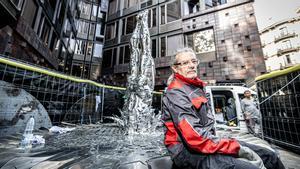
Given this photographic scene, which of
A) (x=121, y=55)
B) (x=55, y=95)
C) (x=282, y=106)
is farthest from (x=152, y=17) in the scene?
(x=282, y=106)

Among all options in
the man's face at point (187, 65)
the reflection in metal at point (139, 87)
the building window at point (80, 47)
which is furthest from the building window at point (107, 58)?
the man's face at point (187, 65)

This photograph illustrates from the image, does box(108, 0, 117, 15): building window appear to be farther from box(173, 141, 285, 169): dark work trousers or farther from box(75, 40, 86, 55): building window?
box(173, 141, 285, 169): dark work trousers

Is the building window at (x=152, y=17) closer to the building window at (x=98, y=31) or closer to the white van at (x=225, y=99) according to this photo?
the building window at (x=98, y=31)

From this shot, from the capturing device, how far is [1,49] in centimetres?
644

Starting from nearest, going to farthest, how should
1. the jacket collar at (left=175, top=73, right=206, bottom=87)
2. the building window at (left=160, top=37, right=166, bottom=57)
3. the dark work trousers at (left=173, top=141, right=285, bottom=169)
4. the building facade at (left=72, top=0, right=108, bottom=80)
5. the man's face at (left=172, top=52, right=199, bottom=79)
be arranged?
1. the dark work trousers at (left=173, top=141, right=285, bottom=169)
2. the jacket collar at (left=175, top=73, right=206, bottom=87)
3. the man's face at (left=172, top=52, right=199, bottom=79)
4. the building window at (left=160, top=37, right=166, bottom=57)
5. the building facade at (left=72, top=0, right=108, bottom=80)

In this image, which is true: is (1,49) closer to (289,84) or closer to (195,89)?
(195,89)

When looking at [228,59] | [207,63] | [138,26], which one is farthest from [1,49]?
[228,59]

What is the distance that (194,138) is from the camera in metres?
0.98

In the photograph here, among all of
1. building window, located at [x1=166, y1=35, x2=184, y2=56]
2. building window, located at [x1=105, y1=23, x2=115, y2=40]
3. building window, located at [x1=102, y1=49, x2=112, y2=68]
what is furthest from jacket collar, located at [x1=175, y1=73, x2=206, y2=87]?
building window, located at [x1=105, y1=23, x2=115, y2=40]

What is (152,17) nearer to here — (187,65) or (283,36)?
(187,65)

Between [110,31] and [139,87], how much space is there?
A: 18.3 m

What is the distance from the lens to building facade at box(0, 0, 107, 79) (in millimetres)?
7012

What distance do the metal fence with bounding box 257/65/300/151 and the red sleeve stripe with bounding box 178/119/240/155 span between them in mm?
2904

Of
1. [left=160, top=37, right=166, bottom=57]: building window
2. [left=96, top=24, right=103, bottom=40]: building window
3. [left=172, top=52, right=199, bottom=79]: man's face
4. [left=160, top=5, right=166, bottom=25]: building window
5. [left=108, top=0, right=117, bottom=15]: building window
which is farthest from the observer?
[left=96, top=24, right=103, bottom=40]: building window
